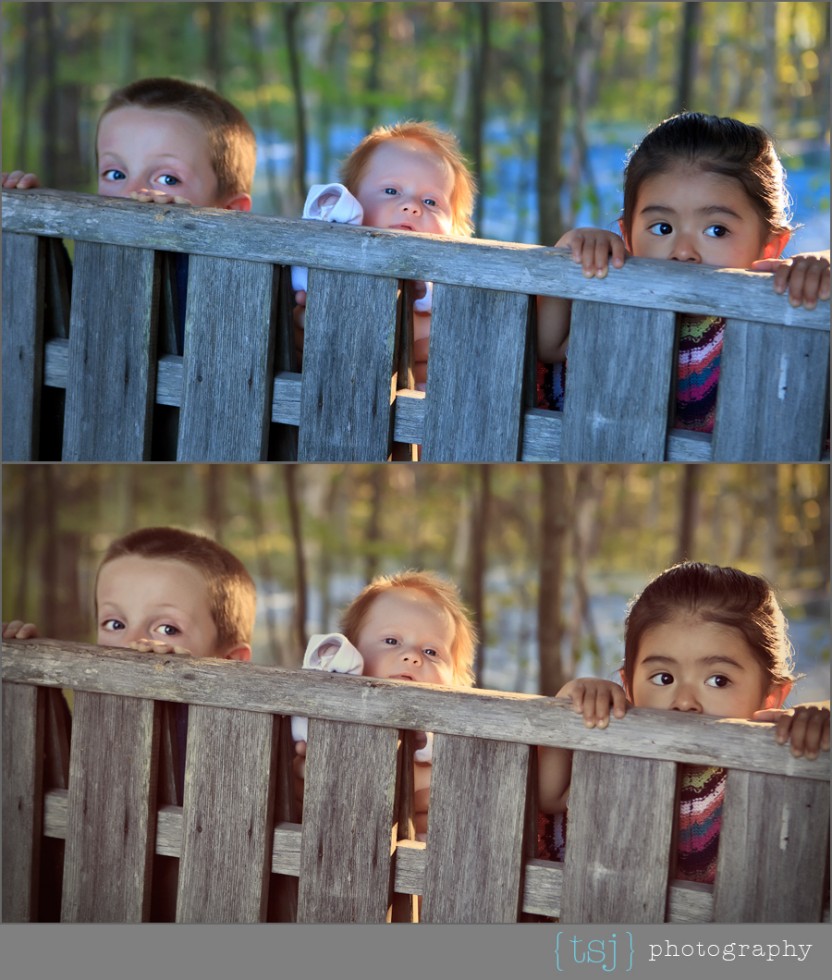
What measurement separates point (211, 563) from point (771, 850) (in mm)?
917

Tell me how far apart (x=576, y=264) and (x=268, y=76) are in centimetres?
335

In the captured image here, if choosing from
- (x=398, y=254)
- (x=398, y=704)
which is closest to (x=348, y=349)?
(x=398, y=254)

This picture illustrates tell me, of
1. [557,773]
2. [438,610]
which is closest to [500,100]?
[438,610]

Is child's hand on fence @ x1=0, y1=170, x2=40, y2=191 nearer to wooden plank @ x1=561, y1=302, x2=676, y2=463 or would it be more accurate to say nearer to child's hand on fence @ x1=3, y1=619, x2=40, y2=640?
child's hand on fence @ x1=3, y1=619, x2=40, y2=640

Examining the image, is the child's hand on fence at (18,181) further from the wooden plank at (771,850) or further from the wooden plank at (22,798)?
the wooden plank at (771,850)

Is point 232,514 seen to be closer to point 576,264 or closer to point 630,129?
point 630,129

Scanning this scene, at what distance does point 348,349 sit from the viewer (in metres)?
1.45

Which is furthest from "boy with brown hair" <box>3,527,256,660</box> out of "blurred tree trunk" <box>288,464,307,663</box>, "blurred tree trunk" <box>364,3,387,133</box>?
"blurred tree trunk" <box>364,3,387,133</box>

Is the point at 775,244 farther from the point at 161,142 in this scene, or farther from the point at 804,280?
the point at 161,142

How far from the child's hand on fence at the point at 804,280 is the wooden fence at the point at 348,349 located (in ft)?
0.04

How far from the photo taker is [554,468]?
307 cm

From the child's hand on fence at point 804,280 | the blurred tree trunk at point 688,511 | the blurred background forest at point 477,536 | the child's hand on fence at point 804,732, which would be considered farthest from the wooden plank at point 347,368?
the blurred tree trunk at point 688,511

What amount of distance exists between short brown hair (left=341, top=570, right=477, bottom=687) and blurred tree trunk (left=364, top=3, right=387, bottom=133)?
7.03ft

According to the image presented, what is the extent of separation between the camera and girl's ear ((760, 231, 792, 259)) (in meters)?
1.65
